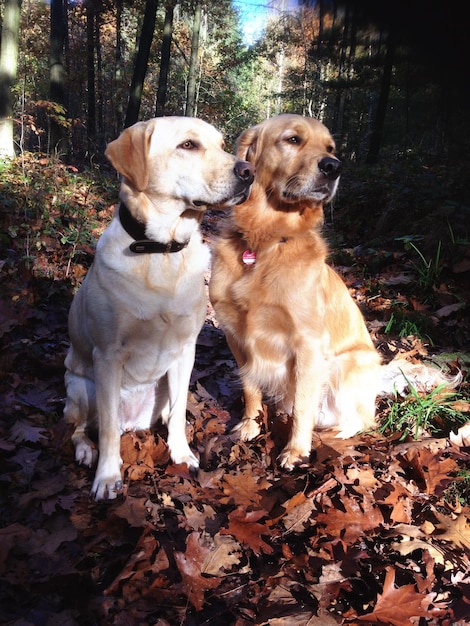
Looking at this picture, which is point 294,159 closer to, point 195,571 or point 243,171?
point 243,171

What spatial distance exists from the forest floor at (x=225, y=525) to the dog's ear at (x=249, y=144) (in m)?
1.80

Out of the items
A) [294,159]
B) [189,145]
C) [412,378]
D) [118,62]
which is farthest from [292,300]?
[118,62]

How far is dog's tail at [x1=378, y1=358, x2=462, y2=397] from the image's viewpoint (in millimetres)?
3268

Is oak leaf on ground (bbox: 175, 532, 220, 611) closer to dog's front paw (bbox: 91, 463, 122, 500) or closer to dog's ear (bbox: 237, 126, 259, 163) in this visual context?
dog's front paw (bbox: 91, 463, 122, 500)

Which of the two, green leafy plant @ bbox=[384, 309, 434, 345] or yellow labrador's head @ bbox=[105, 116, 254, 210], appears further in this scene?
Result: green leafy plant @ bbox=[384, 309, 434, 345]

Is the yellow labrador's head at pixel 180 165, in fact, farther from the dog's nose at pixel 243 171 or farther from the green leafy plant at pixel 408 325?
the green leafy plant at pixel 408 325

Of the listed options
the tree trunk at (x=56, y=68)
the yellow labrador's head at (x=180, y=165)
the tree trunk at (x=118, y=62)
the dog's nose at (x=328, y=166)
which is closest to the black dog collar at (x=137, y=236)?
the yellow labrador's head at (x=180, y=165)

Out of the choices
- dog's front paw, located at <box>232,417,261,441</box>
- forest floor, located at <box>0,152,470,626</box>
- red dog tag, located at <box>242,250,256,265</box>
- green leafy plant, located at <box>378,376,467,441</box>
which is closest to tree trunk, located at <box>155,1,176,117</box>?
forest floor, located at <box>0,152,470,626</box>

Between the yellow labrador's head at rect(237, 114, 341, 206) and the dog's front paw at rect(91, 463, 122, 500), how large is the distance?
1.87m

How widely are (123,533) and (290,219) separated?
2008mm

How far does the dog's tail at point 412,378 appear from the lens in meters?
3.27

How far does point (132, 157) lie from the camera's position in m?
2.33

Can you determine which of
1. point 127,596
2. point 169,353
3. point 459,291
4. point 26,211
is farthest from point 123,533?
point 26,211

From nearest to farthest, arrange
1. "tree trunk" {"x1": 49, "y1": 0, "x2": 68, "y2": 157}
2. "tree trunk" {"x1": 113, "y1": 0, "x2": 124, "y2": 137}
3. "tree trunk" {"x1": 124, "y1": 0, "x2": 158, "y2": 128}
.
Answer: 1. "tree trunk" {"x1": 49, "y1": 0, "x2": 68, "y2": 157}
2. "tree trunk" {"x1": 124, "y1": 0, "x2": 158, "y2": 128}
3. "tree trunk" {"x1": 113, "y1": 0, "x2": 124, "y2": 137}
